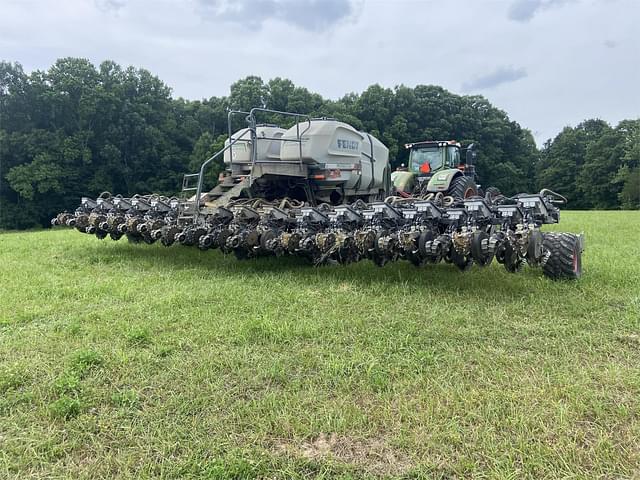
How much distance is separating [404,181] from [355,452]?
11.4 metres

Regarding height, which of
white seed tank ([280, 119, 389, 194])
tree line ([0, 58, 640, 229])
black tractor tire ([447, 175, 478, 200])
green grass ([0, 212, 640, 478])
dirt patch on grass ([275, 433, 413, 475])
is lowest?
dirt patch on grass ([275, 433, 413, 475])

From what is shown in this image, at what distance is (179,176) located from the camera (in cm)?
3152

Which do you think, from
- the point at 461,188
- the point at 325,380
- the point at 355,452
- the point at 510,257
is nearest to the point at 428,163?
the point at 461,188

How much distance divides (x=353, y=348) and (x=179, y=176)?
1185 inches

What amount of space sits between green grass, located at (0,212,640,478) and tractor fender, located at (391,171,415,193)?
7.67 metres

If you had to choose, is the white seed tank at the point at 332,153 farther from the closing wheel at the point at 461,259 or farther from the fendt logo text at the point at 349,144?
the closing wheel at the point at 461,259

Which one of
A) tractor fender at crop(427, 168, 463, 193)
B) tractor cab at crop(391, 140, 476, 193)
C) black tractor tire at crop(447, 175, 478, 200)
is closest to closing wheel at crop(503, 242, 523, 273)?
black tractor tire at crop(447, 175, 478, 200)

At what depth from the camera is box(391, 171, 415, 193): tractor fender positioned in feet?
42.2

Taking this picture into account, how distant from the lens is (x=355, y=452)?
2305mm

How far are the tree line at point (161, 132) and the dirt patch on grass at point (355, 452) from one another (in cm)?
2512

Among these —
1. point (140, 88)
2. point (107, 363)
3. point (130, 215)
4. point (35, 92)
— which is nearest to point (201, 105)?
point (140, 88)

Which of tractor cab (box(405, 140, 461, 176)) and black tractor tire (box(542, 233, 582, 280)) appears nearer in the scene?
black tractor tire (box(542, 233, 582, 280))

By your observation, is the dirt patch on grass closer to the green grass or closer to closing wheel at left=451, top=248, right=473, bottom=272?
the green grass

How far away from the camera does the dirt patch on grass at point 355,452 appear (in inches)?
86.4
